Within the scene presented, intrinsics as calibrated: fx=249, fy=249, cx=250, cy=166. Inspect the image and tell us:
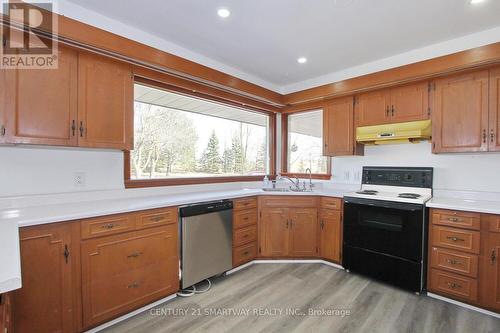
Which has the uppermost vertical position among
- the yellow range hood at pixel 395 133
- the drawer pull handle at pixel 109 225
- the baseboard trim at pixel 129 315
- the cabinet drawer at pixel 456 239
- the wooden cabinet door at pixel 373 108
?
the wooden cabinet door at pixel 373 108

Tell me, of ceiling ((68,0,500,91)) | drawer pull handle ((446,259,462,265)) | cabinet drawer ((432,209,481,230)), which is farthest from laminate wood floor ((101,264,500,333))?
ceiling ((68,0,500,91))

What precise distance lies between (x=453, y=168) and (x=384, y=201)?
883 millimetres

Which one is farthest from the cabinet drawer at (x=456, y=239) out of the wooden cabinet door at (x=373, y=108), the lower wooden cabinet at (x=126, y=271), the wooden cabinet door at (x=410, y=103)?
the lower wooden cabinet at (x=126, y=271)

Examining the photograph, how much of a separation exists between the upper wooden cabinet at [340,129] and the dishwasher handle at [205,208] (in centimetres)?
164

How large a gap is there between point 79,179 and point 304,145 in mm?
3102

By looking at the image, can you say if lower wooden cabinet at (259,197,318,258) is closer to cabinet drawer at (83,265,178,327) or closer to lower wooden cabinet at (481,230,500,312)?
cabinet drawer at (83,265,178,327)

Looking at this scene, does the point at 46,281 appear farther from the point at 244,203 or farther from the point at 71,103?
the point at 244,203

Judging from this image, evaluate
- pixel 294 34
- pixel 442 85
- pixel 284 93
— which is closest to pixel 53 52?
pixel 294 34

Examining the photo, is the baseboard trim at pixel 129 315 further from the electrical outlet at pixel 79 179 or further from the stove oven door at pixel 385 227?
the stove oven door at pixel 385 227

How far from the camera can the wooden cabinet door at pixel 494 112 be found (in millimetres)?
2330

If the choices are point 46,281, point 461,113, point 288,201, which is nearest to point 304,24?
point 461,113

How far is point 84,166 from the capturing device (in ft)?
7.52

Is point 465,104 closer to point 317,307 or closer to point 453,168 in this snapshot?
point 453,168

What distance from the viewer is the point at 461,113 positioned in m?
2.52
